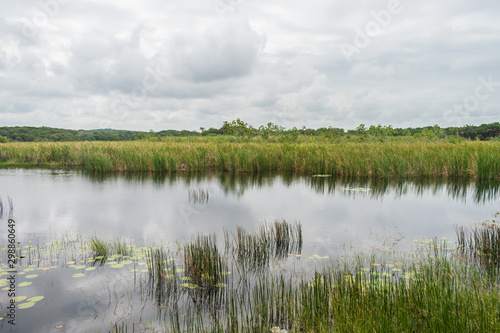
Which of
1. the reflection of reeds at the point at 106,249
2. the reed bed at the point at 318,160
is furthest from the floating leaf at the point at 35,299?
the reed bed at the point at 318,160

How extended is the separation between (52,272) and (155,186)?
8.83 meters

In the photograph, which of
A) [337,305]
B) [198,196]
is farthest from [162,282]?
[198,196]

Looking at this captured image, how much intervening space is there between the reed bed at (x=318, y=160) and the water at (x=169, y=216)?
1.51m

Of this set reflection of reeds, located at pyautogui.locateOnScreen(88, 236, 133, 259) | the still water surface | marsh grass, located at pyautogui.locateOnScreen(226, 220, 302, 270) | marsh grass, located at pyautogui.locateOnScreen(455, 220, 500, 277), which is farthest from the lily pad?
marsh grass, located at pyautogui.locateOnScreen(455, 220, 500, 277)

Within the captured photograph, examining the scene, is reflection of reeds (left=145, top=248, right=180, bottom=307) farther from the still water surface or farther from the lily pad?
the still water surface

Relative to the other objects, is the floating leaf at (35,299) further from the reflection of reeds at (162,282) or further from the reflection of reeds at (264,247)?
the reflection of reeds at (264,247)

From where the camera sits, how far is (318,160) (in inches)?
682

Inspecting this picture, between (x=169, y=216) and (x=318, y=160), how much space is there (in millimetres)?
10366

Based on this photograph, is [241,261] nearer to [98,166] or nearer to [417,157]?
[417,157]

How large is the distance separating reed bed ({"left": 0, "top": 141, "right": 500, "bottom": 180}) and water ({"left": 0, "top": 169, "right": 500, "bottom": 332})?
151cm

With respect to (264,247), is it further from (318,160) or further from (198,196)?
(318,160)

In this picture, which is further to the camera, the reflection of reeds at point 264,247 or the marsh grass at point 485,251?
the reflection of reeds at point 264,247

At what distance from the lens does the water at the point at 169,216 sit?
4.17 meters

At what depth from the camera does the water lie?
4172 millimetres
